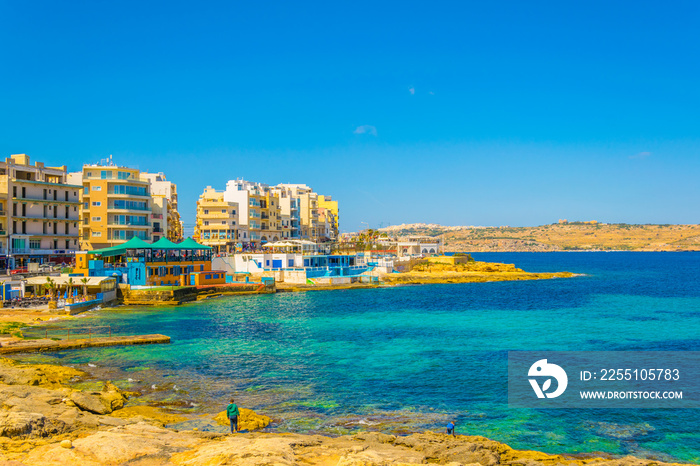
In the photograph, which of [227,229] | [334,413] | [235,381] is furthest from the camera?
[227,229]

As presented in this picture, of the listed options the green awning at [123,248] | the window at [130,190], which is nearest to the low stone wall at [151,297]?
the green awning at [123,248]

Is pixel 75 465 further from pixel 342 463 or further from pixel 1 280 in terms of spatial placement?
pixel 1 280

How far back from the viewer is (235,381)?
1210 inches

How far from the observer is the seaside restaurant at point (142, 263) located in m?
70.6

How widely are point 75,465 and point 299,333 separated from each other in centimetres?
3121

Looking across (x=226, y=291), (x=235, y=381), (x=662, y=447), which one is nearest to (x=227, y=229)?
(x=226, y=291)

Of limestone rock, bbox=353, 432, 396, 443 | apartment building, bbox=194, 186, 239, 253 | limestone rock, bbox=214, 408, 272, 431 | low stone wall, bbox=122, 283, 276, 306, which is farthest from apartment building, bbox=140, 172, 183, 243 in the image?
limestone rock, bbox=353, 432, 396, 443

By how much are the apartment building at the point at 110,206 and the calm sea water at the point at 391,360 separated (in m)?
26.4

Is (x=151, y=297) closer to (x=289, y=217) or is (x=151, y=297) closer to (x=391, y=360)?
(x=391, y=360)

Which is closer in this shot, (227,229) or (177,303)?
(177,303)

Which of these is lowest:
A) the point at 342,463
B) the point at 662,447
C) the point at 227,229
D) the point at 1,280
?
the point at 662,447

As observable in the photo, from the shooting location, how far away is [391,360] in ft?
119

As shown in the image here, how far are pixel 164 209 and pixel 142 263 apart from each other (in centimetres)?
2689

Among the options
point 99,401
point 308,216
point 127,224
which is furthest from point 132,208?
point 99,401
